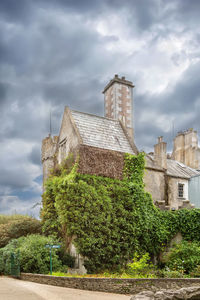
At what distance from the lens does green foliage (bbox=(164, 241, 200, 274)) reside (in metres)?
18.2

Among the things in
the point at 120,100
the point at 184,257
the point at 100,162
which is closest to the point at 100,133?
the point at 100,162

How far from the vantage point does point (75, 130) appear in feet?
69.3

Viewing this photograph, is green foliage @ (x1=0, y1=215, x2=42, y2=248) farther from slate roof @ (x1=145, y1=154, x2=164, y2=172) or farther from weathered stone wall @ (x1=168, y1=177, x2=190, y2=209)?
weathered stone wall @ (x1=168, y1=177, x2=190, y2=209)

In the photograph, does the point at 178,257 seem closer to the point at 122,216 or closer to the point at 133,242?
the point at 133,242

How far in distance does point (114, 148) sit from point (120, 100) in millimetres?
10217

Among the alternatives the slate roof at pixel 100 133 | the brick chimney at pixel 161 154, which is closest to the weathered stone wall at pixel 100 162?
the slate roof at pixel 100 133

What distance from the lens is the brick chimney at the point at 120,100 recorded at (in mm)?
30609

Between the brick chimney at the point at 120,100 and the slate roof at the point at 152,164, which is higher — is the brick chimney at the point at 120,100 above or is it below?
above

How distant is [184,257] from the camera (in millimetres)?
19016

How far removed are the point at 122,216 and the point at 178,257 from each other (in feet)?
14.1

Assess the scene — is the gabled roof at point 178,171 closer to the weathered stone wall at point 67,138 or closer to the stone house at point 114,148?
the stone house at point 114,148

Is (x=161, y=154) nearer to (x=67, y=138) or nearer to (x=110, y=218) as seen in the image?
(x=67, y=138)

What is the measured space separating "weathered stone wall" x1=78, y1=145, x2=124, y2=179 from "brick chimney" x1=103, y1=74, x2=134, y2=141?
9979 millimetres

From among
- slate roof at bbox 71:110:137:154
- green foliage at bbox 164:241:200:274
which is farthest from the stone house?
green foliage at bbox 164:241:200:274
